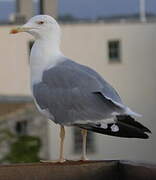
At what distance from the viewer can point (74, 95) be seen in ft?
11.2

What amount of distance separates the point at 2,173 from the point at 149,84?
15864 mm

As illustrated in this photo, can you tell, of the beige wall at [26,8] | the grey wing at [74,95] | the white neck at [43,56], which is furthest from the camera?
the beige wall at [26,8]

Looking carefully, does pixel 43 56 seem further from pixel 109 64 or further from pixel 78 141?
pixel 109 64

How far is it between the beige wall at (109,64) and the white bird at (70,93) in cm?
1447

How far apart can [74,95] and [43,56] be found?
0.83ft

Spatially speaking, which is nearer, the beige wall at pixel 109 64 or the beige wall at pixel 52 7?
the beige wall at pixel 109 64

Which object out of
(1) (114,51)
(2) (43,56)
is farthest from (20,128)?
(2) (43,56)

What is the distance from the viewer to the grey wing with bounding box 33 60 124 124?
3.33 m

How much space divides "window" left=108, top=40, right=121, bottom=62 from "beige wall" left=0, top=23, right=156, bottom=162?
0.11 meters

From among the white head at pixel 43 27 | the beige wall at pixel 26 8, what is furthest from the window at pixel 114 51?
the white head at pixel 43 27

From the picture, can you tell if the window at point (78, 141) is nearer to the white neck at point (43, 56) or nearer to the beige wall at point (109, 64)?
the beige wall at point (109, 64)

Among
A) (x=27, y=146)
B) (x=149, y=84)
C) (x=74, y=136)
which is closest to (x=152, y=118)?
(x=149, y=84)

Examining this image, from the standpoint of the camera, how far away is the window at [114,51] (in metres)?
18.6

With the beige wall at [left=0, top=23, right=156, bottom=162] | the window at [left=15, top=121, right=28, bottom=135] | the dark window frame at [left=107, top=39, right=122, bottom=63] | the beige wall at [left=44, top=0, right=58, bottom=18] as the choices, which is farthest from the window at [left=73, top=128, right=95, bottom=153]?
the beige wall at [left=44, top=0, right=58, bottom=18]
